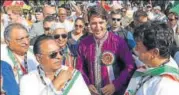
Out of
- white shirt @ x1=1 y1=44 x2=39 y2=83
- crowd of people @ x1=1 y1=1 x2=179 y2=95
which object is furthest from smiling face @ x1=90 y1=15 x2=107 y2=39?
white shirt @ x1=1 y1=44 x2=39 y2=83

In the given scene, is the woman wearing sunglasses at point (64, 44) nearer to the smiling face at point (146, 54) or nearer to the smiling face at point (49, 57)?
the smiling face at point (49, 57)

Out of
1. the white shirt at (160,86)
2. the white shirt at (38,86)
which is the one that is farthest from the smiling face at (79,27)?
the white shirt at (160,86)

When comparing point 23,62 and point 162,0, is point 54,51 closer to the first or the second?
point 23,62

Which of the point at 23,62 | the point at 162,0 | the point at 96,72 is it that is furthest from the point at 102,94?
the point at 162,0

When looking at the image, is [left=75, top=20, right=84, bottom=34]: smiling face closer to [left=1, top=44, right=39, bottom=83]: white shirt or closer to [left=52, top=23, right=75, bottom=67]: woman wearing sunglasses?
[left=52, top=23, right=75, bottom=67]: woman wearing sunglasses

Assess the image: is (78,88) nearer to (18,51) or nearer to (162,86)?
(162,86)

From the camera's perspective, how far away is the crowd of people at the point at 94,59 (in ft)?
10.8

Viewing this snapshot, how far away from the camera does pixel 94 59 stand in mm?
4727

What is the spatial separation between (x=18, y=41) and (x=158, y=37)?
6.12 feet

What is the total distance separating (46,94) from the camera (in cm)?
365

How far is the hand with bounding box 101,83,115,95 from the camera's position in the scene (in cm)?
462

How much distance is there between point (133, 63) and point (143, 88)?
1.33m

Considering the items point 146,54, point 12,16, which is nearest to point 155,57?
point 146,54

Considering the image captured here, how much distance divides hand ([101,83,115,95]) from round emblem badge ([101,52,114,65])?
0.25 metres
